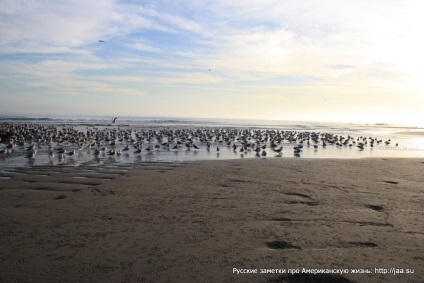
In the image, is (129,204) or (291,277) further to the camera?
(129,204)

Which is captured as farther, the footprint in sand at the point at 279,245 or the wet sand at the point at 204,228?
the footprint in sand at the point at 279,245

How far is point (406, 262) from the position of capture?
563 centimetres

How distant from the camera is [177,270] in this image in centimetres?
529

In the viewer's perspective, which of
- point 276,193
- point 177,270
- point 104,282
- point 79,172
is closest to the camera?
point 104,282

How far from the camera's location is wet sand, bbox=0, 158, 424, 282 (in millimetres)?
5328

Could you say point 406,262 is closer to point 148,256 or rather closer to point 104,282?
point 148,256

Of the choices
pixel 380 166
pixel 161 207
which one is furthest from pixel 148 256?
pixel 380 166

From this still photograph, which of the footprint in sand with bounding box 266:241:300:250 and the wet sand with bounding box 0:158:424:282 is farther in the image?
the footprint in sand with bounding box 266:241:300:250

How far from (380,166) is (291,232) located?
39.9ft

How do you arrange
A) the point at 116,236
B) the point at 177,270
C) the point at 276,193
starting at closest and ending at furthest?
the point at 177,270, the point at 116,236, the point at 276,193

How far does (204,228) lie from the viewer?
23.4 feet

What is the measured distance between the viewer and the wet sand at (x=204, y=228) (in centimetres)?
533

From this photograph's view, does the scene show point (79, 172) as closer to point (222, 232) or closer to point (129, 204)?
point (129, 204)

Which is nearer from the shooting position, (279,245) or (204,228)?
(279,245)
